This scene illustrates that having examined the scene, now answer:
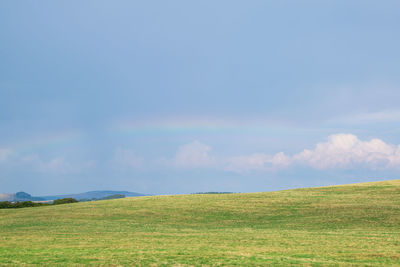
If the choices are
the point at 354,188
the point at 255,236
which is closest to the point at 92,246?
the point at 255,236

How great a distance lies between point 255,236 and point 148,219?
46.0 ft

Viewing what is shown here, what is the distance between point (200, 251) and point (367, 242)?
10.3 m

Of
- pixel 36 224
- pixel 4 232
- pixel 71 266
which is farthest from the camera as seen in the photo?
pixel 36 224

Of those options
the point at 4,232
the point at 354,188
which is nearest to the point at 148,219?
the point at 4,232

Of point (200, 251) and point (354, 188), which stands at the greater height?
point (354, 188)

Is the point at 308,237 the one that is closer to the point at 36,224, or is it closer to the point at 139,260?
the point at 139,260

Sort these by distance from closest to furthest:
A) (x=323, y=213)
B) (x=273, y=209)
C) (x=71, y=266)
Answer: (x=71, y=266) < (x=323, y=213) < (x=273, y=209)

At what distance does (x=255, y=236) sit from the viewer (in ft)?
84.5

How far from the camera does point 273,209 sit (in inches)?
1554

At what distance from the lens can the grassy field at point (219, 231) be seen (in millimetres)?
17953

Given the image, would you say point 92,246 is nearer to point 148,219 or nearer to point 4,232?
point 4,232

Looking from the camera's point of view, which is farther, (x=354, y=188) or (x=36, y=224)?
(x=354, y=188)

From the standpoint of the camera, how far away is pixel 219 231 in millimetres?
29234

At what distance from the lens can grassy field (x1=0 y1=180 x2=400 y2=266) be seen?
18.0 m
